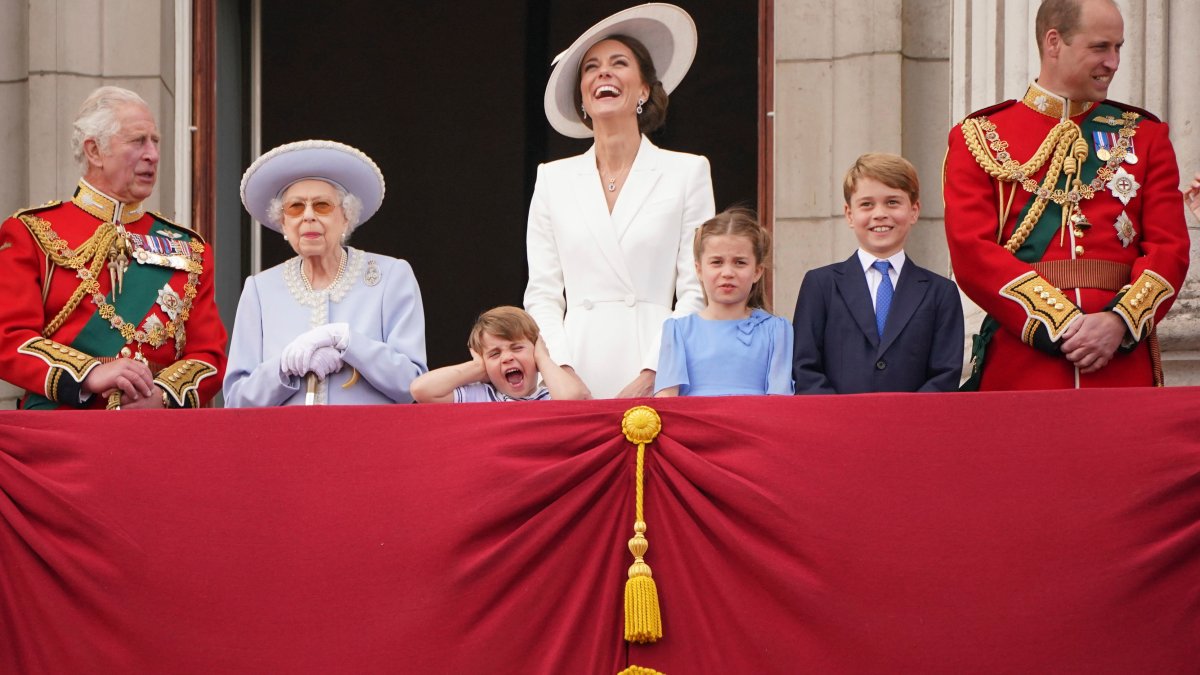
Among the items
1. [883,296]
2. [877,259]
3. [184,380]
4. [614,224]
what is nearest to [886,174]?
[877,259]

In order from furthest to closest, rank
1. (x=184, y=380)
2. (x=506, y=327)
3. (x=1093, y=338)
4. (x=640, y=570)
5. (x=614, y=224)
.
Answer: (x=614, y=224) < (x=184, y=380) < (x=506, y=327) < (x=1093, y=338) < (x=640, y=570)

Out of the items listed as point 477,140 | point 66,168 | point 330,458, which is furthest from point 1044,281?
point 477,140

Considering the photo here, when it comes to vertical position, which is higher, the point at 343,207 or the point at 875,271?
the point at 343,207

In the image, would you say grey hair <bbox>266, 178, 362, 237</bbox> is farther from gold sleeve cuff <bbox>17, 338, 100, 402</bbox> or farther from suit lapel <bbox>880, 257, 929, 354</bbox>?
suit lapel <bbox>880, 257, 929, 354</bbox>

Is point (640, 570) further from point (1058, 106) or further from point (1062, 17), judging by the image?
point (1062, 17)

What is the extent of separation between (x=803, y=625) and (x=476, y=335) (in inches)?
56.3

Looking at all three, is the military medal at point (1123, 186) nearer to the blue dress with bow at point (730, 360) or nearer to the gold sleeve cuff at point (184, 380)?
the blue dress with bow at point (730, 360)

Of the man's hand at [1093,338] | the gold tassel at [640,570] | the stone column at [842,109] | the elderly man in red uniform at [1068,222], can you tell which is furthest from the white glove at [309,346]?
the stone column at [842,109]

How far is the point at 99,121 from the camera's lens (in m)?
5.93

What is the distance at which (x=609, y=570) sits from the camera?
4824 mm

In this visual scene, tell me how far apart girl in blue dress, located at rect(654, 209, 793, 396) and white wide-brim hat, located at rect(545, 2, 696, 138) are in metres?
0.94

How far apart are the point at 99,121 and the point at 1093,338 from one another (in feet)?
9.56

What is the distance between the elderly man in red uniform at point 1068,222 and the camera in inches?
207

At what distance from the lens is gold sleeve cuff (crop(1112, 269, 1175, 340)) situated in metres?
5.22
